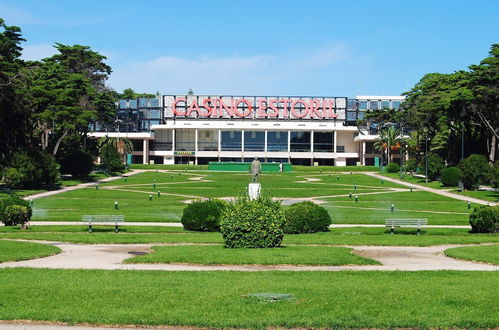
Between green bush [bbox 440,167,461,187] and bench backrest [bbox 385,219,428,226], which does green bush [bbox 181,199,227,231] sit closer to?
bench backrest [bbox 385,219,428,226]

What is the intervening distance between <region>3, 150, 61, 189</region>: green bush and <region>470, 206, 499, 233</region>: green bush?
1715 inches

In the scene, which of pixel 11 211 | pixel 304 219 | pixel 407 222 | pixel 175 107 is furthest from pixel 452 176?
pixel 175 107

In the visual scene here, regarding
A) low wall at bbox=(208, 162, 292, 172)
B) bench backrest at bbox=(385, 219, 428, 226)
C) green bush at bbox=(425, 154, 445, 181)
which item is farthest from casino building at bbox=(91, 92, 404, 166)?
bench backrest at bbox=(385, 219, 428, 226)

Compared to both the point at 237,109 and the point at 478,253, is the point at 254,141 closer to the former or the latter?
the point at 237,109

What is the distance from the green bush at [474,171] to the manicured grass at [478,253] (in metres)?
41.6

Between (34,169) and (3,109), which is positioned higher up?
(3,109)

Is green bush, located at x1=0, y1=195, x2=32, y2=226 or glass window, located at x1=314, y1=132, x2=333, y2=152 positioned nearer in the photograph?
green bush, located at x1=0, y1=195, x2=32, y2=226

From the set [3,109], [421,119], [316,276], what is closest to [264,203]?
[316,276]

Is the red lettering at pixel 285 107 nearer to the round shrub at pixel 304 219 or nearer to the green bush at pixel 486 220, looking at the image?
the round shrub at pixel 304 219

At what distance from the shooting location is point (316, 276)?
16703 millimetres

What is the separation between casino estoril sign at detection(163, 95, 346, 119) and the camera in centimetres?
14675

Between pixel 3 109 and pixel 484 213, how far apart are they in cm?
4437

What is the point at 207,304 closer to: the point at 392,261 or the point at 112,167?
the point at 392,261

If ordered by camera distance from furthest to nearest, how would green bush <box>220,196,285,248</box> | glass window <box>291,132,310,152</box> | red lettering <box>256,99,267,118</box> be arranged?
red lettering <box>256,99,267,118</box>
glass window <box>291,132,310,152</box>
green bush <box>220,196,285,248</box>
